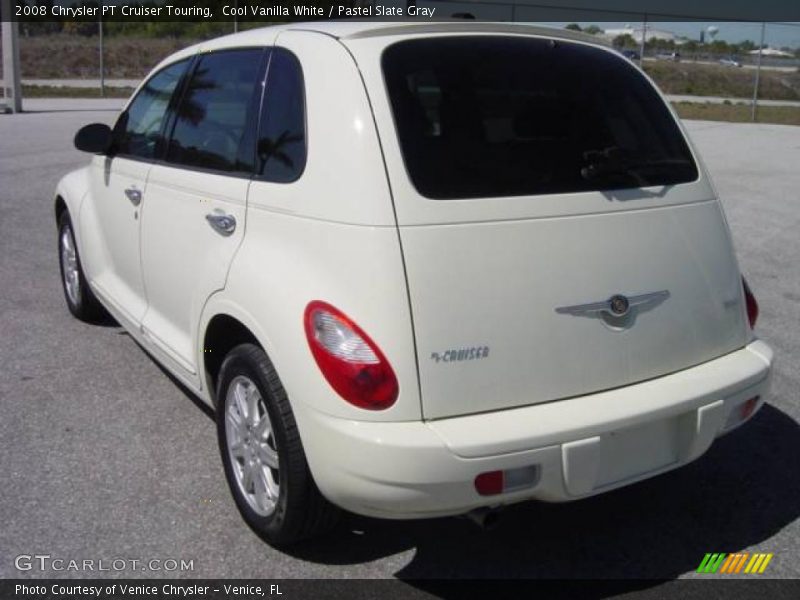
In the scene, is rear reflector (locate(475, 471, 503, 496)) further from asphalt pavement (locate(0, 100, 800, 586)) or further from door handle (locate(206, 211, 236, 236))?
door handle (locate(206, 211, 236, 236))

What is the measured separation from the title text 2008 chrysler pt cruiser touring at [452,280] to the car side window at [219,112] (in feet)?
0.07

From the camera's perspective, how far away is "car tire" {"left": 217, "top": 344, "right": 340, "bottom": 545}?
277 cm

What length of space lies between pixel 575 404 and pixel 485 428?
340 millimetres

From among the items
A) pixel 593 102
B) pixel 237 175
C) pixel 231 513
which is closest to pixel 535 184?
pixel 593 102

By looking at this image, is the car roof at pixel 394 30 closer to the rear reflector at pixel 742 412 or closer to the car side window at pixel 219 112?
the car side window at pixel 219 112

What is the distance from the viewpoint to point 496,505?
8.50 feet

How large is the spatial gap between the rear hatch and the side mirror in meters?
2.34

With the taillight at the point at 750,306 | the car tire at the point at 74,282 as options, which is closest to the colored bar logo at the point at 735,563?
the taillight at the point at 750,306

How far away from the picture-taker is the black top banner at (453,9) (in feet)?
65.5

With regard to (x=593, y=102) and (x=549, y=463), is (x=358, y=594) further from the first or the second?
(x=593, y=102)

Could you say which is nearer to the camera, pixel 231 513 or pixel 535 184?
pixel 535 184

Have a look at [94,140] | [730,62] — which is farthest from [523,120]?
[730,62]

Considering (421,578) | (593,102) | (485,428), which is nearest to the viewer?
(485,428)

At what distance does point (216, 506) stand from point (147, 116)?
6.82ft
